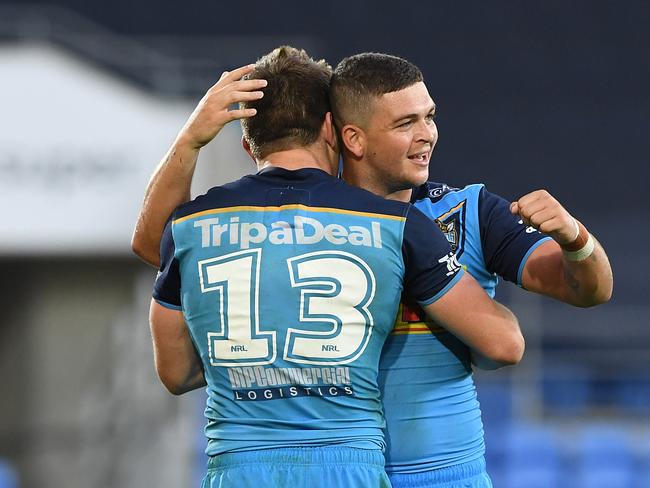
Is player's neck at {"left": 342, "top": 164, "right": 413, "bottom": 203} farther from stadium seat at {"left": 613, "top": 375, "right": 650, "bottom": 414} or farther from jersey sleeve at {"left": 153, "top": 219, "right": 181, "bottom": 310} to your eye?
stadium seat at {"left": 613, "top": 375, "right": 650, "bottom": 414}

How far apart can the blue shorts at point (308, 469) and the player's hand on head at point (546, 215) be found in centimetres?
59

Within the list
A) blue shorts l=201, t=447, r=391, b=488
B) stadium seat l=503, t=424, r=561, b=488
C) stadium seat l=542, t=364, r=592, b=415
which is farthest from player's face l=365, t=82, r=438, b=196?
stadium seat l=542, t=364, r=592, b=415

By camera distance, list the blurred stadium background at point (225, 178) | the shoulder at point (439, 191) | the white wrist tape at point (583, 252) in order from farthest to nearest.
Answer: the blurred stadium background at point (225, 178) → the shoulder at point (439, 191) → the white wrist tape at point (583, 252)

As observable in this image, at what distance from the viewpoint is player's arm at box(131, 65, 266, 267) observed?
8.55ft

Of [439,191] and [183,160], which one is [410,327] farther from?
[183,160]

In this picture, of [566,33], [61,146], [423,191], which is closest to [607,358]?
[566,33]

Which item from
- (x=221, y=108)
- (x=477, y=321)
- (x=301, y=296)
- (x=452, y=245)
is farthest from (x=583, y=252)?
(x=221, y=108)

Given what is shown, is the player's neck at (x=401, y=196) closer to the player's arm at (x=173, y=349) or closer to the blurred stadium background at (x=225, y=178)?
the player's arm at (x=173, y=349)

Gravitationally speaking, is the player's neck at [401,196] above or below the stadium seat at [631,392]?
above

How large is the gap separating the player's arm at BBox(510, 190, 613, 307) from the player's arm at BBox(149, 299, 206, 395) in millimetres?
771

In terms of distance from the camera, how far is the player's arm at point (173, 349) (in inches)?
103

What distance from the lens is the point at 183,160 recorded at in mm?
2643

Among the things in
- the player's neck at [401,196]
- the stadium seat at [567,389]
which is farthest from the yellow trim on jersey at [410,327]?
the stadium seat at [567,389]

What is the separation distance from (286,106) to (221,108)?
0.15 meters
